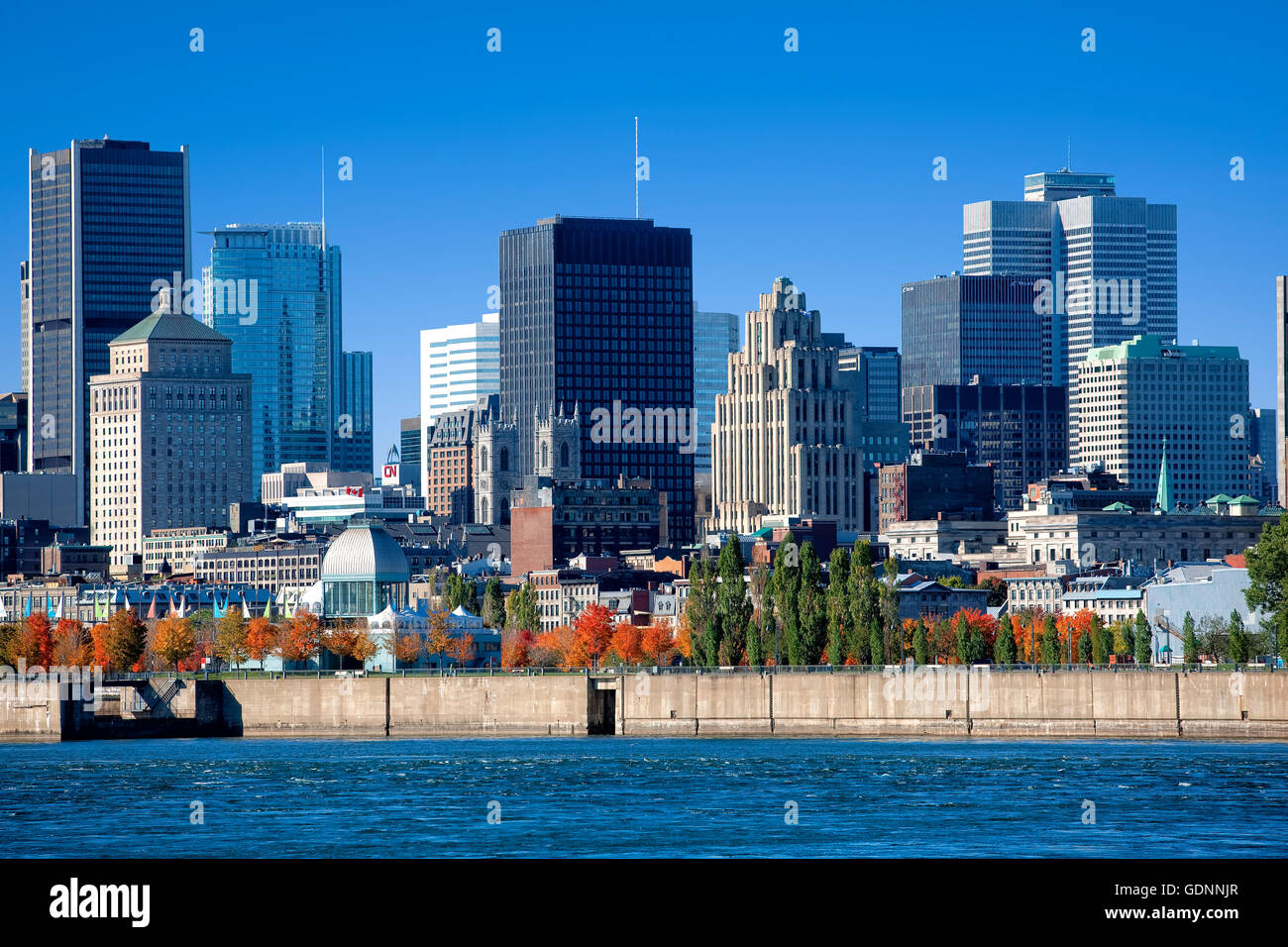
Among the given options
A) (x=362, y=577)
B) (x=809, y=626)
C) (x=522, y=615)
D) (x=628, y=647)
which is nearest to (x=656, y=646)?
(x=628, y=647)

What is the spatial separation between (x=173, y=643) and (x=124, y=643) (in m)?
7.47

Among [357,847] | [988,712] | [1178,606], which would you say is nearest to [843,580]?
[988,712]

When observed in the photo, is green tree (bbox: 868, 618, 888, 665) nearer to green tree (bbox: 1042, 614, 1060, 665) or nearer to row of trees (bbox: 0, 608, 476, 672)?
green tree (bbox: 1042, 614, 1060, 665)

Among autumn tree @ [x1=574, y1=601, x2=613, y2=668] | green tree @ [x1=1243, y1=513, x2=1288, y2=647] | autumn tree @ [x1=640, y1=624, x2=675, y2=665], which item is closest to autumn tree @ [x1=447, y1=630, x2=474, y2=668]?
autumn tree @ [x1=574, y1=601, x2=613, y2=668]

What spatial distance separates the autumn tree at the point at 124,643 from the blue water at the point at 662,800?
52906 mm

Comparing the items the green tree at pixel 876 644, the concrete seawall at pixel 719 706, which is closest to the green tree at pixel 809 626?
the green tree at pixel 876 644

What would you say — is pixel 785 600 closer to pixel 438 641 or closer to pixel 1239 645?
pixel 1239 645

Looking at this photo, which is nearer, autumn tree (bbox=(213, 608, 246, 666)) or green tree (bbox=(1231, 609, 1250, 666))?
green tree (bbox=(1231, 609, 1250, 666))

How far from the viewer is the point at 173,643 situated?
17862cm

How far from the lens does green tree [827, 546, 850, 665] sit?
452 feet

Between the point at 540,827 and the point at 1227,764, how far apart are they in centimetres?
3407

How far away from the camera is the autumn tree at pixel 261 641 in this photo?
175500mm

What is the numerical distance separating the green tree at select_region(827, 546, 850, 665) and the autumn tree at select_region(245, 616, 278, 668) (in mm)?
48716

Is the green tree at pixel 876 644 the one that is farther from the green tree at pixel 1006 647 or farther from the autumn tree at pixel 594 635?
the autumn tree at pixel 594 635
